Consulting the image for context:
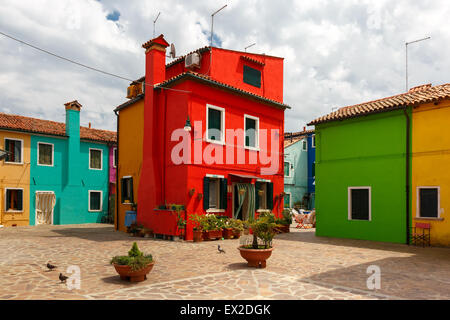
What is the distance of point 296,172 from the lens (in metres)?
33.9

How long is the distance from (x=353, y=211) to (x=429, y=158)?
3644mm

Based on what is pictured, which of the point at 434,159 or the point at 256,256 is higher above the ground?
the point at 434,159

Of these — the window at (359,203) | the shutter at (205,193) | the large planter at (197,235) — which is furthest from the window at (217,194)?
the window at (359,203)

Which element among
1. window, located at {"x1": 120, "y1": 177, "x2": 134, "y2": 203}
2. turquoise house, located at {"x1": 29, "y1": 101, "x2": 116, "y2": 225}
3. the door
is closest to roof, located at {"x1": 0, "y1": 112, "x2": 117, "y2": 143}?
turquoise house, located at {"x1": 29, "y1": 101, "x2": 116, "y2": 225}

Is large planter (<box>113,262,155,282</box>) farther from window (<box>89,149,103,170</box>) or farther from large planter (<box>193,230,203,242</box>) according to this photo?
window (<box>89,149,103,170</box>)

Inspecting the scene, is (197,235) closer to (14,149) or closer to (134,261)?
(134,261)

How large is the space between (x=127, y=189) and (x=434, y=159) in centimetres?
1428

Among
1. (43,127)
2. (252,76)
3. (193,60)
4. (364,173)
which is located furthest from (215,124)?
(43,127)

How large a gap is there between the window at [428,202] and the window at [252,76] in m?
9.38

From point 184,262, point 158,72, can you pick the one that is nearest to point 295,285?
point 184,262

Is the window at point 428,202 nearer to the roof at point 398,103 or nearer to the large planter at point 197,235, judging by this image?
the roof at point 398,103

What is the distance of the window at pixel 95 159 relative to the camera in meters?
24.9
